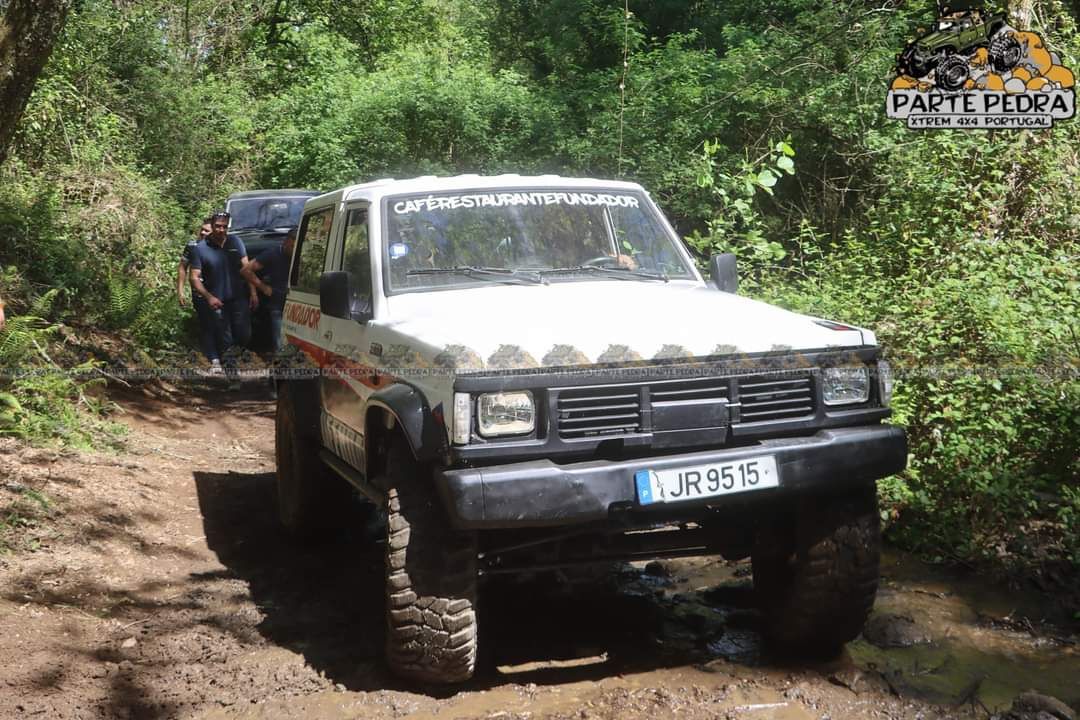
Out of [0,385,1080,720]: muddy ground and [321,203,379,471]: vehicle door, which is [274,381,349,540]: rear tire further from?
[321,203,379,471]: vehicle door

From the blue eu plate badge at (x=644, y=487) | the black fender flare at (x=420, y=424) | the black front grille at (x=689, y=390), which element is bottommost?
the blue eu plate badge at (x=644, y=487)

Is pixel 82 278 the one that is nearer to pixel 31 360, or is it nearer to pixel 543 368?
pixel 31 360

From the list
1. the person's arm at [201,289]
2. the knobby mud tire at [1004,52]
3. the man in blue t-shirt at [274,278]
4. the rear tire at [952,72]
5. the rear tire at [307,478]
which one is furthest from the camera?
the man in blue t-shirt at [274,278]

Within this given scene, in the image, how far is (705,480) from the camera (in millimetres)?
3691

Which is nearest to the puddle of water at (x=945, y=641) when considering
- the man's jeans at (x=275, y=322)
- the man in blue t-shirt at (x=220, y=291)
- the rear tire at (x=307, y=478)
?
the rear tire at (x=307, y=478)

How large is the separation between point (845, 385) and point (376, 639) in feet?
7.37

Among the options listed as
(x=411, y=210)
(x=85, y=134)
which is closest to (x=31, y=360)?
(x=411, y=210)

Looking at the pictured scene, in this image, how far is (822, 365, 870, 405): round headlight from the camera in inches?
157

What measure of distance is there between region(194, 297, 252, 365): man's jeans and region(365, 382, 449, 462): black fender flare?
7029 mm

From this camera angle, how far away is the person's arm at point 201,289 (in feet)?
33.3

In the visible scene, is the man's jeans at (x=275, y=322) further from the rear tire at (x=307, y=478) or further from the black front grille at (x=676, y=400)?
the black front grille at (x=676, y=400)

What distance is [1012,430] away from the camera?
5609 mm

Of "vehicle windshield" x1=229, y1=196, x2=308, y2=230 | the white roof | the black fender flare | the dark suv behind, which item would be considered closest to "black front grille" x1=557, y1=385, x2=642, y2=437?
the black fender flare

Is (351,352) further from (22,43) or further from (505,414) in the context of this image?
(22,43)
